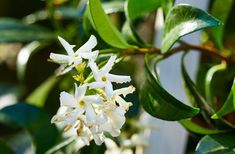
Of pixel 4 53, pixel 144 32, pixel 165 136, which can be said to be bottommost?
pixel 4 53

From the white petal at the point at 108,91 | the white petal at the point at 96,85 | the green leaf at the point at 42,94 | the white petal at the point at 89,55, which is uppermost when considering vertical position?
the white petal at the point at 89,55

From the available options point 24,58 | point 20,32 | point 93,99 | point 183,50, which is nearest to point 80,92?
point 93,99

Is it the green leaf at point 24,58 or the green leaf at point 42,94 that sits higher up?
the green leaf at point 24,58

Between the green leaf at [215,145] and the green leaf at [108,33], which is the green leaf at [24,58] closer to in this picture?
the green leaf at [108,33]

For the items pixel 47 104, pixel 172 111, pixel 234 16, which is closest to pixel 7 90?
pixel 47 104

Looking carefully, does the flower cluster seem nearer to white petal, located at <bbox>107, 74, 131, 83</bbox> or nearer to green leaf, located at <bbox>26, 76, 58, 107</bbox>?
white petal, located at <bbox>107, 74, 131, 83</bbox>

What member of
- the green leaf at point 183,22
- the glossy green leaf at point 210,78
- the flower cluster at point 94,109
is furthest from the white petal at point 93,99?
the glossy green leaf at point 210,78

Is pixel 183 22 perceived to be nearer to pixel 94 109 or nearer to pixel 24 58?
pixel 94 109

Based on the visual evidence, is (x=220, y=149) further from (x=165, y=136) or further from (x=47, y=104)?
(x=47, y=104)
